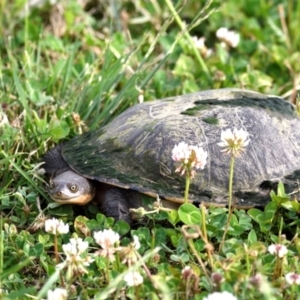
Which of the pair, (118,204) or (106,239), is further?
(118,204)

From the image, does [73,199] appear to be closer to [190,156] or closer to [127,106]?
[190,156]

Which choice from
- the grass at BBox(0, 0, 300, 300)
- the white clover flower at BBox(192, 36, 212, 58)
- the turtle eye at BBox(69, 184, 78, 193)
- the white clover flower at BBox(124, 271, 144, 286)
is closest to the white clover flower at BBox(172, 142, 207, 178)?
the grass at BBox(0, 0, 300, 300)

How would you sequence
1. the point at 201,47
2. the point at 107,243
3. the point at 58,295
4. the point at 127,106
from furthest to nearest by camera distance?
the point at 201,47 < the point at 127,106 < the point at 107,243 < the point at 58,295

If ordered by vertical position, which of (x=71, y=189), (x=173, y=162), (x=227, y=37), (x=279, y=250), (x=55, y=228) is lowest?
(x=227, y=37)

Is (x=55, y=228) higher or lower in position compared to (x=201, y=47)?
higher

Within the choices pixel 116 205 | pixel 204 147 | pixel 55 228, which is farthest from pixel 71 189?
pixel 204 147

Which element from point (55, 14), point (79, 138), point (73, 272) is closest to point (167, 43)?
point (55, 14)
